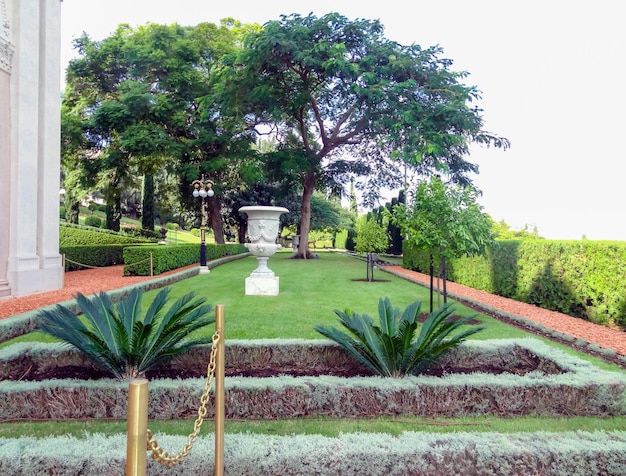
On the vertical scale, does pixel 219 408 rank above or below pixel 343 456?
above

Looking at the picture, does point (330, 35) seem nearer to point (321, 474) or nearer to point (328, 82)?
point (328, 82)

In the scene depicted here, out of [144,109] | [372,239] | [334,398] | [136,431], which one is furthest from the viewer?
[144,109]

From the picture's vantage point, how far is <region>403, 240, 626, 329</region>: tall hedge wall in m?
7.78

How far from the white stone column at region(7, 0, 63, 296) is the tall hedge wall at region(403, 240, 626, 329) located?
8657mm

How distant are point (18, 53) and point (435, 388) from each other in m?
11.3

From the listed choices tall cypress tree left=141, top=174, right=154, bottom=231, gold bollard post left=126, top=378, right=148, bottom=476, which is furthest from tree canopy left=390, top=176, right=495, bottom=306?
tall cypress tree left=141, top=174, right=154, bottom=231

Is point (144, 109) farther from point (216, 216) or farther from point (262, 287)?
point (262, 287)

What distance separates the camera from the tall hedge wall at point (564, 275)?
25.5ft

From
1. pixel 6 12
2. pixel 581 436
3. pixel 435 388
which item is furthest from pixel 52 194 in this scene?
pixel 581 436

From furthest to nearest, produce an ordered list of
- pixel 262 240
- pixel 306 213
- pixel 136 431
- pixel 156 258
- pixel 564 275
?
pixel 306 213 < pixel 156 258 < pixel 262 240 < pixel 564 275 < pixel 136 431

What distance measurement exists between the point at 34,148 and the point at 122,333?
853 centimetres

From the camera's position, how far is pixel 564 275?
906 cm

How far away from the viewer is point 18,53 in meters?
9.83

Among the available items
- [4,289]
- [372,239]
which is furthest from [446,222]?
[4,289]
